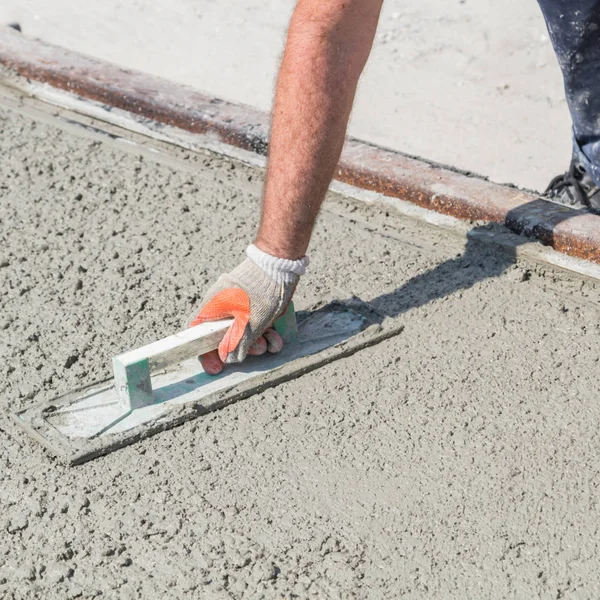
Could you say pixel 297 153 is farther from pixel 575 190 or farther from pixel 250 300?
pixel 575 190

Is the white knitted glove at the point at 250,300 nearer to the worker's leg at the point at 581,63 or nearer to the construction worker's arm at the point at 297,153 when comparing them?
the construction worker's arm at the point at 297,153

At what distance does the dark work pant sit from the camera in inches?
109

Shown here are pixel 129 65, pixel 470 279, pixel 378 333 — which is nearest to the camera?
pixel 378 333

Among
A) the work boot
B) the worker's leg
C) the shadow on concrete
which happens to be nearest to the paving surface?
the work boot

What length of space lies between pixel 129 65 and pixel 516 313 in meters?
2.66

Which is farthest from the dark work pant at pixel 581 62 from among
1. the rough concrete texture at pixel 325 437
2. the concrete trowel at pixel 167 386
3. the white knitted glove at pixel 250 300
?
the white knitted glove at pixel 250 300

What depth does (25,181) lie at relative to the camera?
129 inches

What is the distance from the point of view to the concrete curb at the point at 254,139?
111 inches

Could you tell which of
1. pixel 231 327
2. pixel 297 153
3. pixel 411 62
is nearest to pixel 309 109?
pixel 297 153

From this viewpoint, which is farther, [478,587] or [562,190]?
[562,190]

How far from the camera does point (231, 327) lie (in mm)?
2295

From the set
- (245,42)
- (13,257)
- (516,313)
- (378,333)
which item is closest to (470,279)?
(516,313)

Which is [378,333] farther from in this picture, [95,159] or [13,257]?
[95,159]

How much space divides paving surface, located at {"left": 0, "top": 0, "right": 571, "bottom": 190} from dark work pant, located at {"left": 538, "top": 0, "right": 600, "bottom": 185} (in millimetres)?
597
